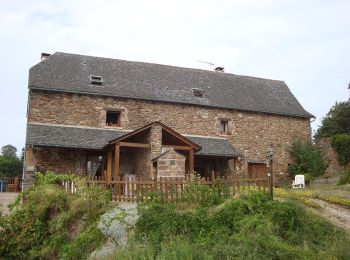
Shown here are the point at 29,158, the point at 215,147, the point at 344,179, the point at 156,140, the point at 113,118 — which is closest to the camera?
the point at 156,140

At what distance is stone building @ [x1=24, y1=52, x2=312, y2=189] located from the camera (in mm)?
Result: 17656

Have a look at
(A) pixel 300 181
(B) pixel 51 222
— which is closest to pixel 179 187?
(B) pixel 51 222

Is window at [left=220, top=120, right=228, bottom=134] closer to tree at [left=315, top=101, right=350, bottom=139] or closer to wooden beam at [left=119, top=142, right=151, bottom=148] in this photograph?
wooden beam at [left=119, top=142, right=151, bottom=148]

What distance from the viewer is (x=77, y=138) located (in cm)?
1831

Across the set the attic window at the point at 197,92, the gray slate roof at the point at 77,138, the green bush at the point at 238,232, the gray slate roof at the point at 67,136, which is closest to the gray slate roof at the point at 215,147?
the gray slate roof at the point at 77,138

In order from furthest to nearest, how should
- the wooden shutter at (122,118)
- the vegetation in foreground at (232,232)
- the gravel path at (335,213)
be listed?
the wooden shutter at (122,118) < the gravel path at (335,213) < the vegetation in foreground at (232,232)

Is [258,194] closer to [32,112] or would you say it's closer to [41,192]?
[41,192]

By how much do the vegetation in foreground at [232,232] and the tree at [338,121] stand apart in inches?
962

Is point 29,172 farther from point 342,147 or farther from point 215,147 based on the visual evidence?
point 342,147

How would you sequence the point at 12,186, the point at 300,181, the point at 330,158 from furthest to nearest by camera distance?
the point at 12,186
the point at 330,158
the point at 300,181

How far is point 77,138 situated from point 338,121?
74.2 feet

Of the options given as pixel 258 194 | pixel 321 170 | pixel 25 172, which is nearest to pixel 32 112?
pixel 25 172

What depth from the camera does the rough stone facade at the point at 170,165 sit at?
51.1 ft

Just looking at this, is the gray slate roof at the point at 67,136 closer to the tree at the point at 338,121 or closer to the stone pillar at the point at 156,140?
the stone pillar at the point at 156,140
